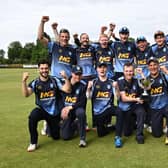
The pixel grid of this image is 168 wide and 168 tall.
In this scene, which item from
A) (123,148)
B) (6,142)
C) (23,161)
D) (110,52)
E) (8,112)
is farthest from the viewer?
(8,112)

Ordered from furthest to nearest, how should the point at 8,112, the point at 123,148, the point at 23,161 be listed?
the point at 8,112 → the point at 123,148 → the point at 23,161

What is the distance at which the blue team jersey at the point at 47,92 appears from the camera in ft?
22.0

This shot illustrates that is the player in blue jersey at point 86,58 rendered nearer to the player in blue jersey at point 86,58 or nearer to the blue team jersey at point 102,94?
the player in blue jersey at point 86,58

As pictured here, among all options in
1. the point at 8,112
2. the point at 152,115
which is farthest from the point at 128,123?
the point at 8,112

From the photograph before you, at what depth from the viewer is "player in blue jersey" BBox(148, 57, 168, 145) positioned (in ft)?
23.2

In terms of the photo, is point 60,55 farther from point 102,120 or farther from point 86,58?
point 102,120

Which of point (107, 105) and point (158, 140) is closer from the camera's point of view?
point (158, 140)

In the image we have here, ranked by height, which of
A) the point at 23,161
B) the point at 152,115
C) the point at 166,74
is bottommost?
the point at 23,161

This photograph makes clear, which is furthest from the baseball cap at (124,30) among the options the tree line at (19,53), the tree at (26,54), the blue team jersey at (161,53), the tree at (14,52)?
the tree at (14,52)

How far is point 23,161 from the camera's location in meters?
5.59

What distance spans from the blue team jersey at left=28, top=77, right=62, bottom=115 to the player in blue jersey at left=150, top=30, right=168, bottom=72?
2593mm

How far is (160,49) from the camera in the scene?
7.94 m

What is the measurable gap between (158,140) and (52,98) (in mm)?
2323

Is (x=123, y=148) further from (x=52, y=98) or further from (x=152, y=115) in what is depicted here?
(x=52, y=98)
